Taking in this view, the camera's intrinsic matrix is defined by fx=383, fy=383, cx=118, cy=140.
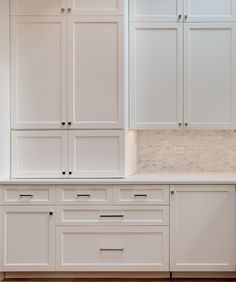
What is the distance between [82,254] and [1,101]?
144 centimetres

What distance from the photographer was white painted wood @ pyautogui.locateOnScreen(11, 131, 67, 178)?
3324 millimetres

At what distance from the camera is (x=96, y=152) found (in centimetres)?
332

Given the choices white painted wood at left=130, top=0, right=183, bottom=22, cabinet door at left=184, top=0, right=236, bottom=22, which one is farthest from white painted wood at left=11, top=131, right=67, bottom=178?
cabinet door at left=184, top=0, right=236, bottom=22

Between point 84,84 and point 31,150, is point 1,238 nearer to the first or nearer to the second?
point 31,150

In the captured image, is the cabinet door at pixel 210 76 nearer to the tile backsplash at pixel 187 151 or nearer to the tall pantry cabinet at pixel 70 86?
the tile backsplash at pixel 187 151

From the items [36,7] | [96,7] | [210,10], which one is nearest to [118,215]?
[96,7]

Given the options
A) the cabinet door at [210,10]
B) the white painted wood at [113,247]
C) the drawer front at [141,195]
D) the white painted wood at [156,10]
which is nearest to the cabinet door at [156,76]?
the white painted wood at [156,10]

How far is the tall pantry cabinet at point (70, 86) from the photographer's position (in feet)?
10.8

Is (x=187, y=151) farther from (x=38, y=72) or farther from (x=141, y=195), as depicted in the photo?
(x=38, y=72)

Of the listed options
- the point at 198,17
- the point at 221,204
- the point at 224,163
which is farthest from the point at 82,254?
the point at 198,17

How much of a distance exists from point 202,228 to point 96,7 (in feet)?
6.80

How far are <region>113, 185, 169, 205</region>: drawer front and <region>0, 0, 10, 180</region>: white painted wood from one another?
97 centimetres

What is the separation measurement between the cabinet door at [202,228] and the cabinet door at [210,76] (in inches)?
25.6

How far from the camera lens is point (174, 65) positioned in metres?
3.48
